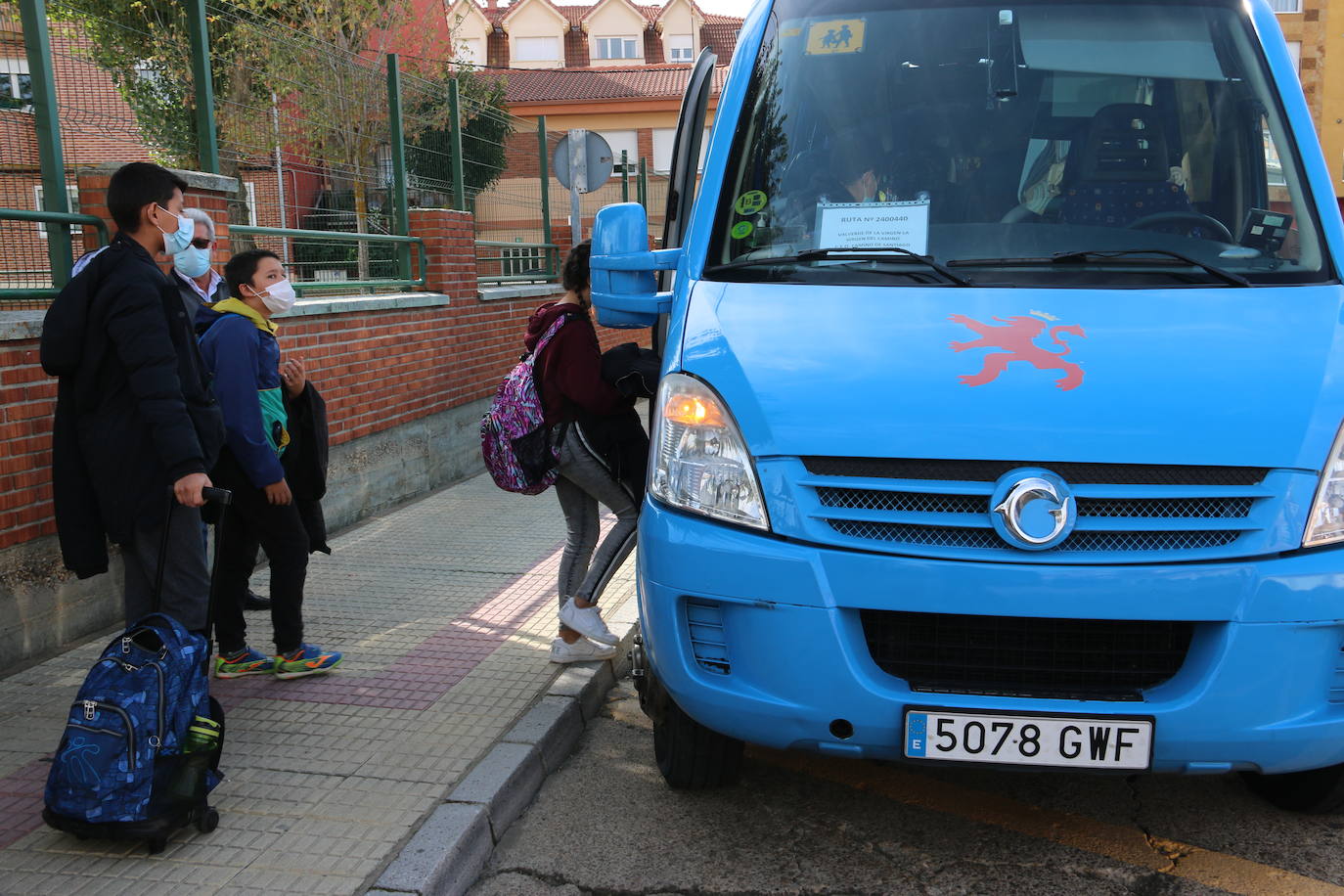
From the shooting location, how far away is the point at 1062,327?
125 inches

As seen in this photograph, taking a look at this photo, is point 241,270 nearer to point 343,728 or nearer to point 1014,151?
point 343,728

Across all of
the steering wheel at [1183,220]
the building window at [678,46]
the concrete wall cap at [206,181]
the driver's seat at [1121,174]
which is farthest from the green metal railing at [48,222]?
the building window at [678,46]

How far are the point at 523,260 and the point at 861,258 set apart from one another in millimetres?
10605

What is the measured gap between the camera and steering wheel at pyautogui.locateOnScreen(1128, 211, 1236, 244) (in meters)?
3.62

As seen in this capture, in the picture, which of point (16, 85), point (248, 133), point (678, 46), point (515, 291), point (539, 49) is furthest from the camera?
point (678, 46)

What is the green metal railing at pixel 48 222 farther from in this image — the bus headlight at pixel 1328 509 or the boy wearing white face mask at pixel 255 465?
the bus headlight at pixel 1328 509

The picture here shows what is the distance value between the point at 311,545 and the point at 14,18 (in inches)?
103

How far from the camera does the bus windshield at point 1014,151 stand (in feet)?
11.7

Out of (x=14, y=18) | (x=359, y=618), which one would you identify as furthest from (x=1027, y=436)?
(x=14, y=18)

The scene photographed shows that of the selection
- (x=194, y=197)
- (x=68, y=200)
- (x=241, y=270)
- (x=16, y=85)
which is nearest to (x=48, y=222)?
(x=68, y=200)

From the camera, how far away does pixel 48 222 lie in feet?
17.7

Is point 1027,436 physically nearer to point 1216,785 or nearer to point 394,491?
point 1216,785

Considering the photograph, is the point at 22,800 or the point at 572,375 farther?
the point at 572,375

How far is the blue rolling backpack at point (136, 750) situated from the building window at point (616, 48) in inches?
2142
